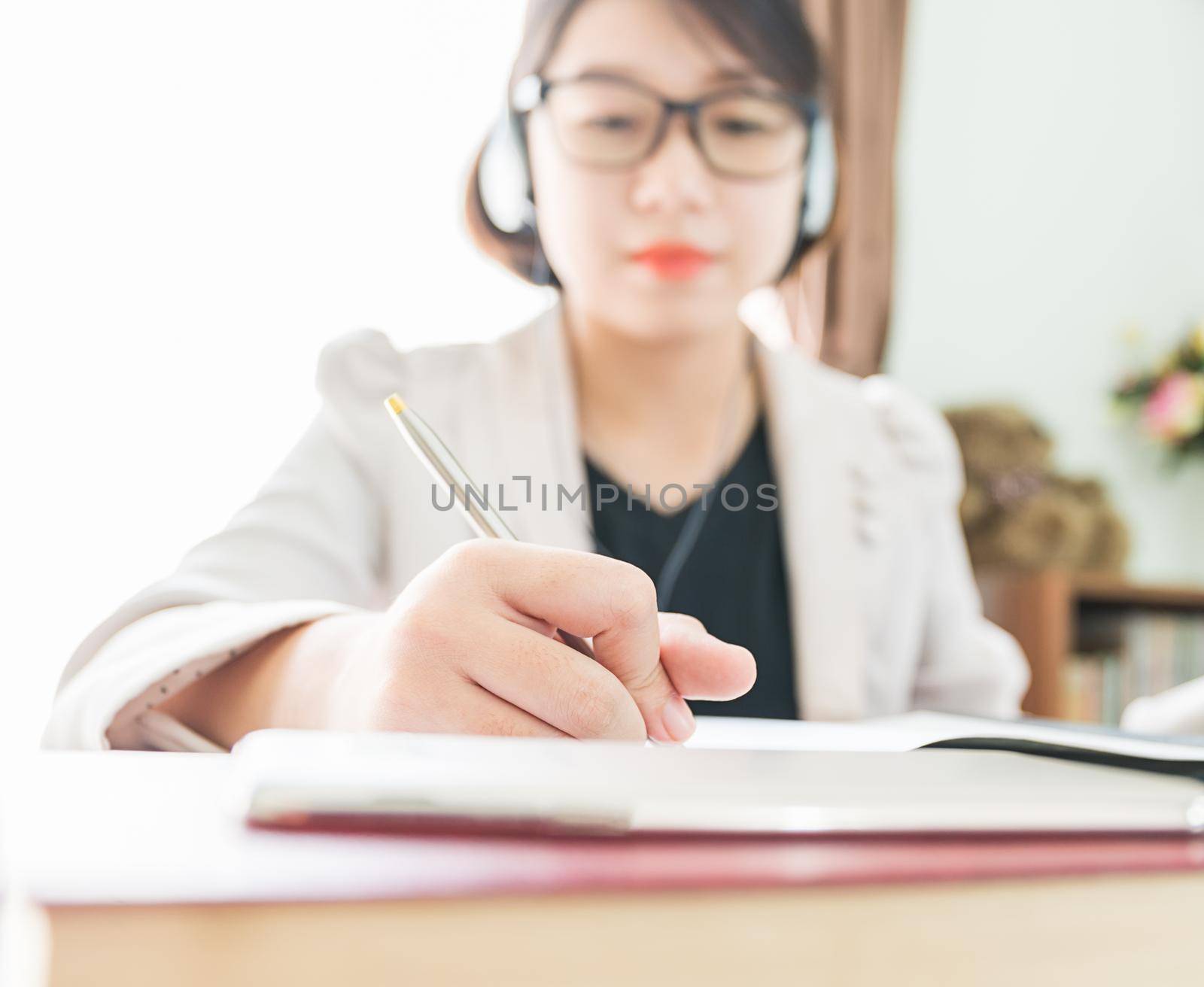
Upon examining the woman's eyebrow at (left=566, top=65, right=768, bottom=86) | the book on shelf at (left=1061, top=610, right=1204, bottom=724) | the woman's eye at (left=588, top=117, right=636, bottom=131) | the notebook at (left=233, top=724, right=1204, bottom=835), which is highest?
the woman's eyebrow at (left=566, top=65, right=768, bottom=86)

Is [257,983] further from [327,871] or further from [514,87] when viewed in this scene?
[514,87]

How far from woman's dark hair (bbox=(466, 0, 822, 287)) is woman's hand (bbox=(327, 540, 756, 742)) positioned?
39 cm

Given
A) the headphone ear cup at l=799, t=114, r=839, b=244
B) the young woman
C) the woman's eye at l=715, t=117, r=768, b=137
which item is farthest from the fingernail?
the headphone ear cup at l=799, t=114, r=839, b=244

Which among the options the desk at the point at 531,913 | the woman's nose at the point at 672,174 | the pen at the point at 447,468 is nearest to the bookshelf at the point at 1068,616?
the woman's nose at the point at 672,174

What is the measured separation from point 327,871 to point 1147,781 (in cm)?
13

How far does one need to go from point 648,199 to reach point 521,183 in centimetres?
10

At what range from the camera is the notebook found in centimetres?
12

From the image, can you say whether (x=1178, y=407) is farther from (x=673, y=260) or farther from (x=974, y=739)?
(x=974, y=739)

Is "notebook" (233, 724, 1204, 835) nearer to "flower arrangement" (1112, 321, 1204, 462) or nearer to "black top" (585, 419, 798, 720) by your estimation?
"black top" (585, 419, 798, 720)

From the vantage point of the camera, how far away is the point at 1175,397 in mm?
1728

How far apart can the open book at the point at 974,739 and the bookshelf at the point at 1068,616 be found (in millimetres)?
1094

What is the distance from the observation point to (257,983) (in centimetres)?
9

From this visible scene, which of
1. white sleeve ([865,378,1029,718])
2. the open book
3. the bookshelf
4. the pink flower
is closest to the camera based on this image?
the open book

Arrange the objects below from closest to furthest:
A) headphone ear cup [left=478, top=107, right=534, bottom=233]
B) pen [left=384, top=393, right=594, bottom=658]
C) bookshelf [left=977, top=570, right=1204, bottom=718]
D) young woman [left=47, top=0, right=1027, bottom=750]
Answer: pen [left=384, top=393, right=594, bottom=658] → young woman [left=47, top=0, right=1027, bottom=750] → headphone ear cup [left=478, top=107, right=534, bottom=233] → bookshelf [left=977, top=570, right=1204, bottom=718]
